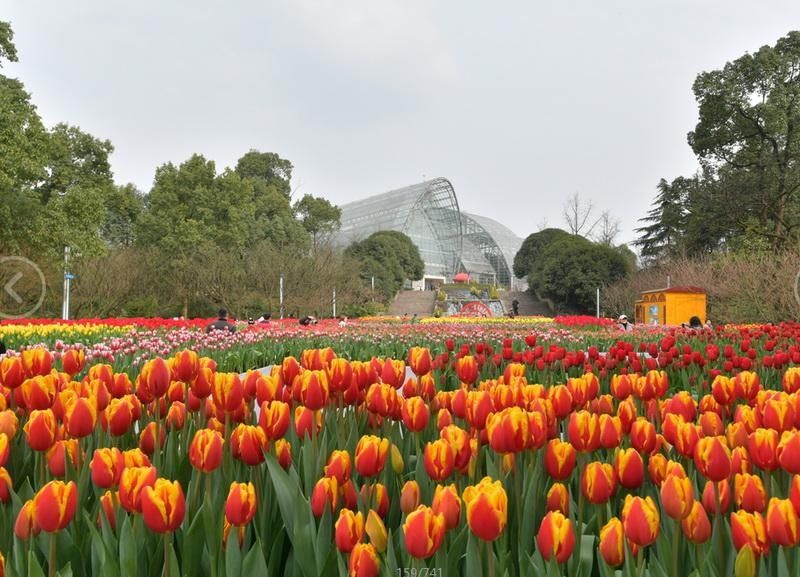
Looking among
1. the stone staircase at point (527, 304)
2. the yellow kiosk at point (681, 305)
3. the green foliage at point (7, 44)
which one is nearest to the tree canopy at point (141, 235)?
the green foliage at point (7, 44)

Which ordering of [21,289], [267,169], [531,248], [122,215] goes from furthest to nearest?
[531,248]
[267,169]
[122,215]
[21,289]

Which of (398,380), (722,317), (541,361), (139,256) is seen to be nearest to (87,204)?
(139,256)

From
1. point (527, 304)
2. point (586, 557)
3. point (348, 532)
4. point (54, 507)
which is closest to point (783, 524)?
point (586, 557)

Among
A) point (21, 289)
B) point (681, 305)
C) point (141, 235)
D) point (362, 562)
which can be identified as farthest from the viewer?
point (141, 235)

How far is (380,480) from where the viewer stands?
1.68m

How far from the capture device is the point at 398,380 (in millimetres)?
2330

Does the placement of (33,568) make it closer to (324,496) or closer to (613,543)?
(324,496)

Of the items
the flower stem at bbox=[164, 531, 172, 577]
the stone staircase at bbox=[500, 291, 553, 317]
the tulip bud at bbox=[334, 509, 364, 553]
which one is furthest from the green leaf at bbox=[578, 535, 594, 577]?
the stone staircase at bbox=[500, 291, 553, 317]

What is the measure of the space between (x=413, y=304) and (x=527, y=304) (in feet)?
31.3

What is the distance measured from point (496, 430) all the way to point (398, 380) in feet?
2.87

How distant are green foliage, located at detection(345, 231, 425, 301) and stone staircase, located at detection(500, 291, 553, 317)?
9103mm

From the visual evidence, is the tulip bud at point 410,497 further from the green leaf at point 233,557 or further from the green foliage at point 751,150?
the green foliage at point 751,150

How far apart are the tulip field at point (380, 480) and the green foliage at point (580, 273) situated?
4404cm

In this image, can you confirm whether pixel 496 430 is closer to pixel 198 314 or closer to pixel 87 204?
pixel 87 204
